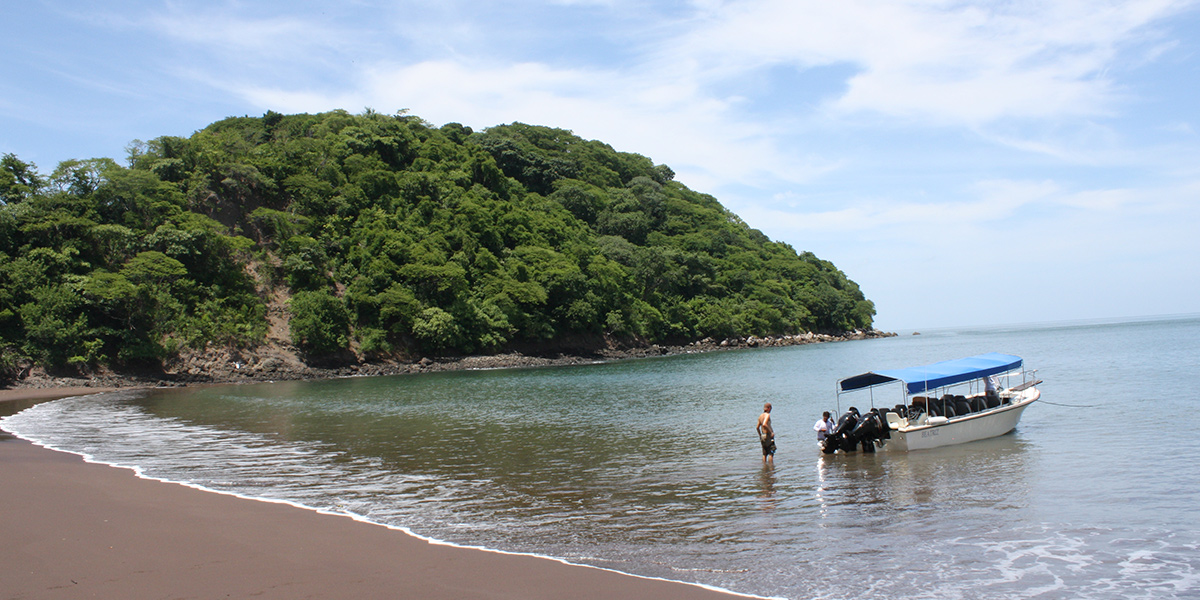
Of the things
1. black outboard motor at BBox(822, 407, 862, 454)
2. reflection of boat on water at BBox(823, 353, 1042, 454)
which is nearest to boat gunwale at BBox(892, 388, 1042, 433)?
reflection of boat on water at BBox(823, 353, 1042, 454)

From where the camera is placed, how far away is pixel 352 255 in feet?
242

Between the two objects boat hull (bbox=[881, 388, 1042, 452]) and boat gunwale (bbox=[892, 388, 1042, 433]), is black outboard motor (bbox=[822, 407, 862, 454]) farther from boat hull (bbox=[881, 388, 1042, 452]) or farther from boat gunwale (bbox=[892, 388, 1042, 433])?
boat gunwale (bbox=[892, 388, 1042, 433])

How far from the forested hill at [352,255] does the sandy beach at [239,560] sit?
47.9 m

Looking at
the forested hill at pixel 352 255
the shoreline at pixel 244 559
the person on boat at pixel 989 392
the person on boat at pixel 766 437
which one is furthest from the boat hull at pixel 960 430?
the forested hill at pixel 352 255

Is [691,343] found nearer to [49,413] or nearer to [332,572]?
[49,413]

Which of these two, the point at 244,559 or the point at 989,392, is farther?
the point at 989,392

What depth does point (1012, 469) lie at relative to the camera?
50.0 ft

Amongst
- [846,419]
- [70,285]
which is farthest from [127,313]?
[846,419]

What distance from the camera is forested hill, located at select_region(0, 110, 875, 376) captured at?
53438mm

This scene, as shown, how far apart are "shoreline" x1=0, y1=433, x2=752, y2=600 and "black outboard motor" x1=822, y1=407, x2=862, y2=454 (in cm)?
1071

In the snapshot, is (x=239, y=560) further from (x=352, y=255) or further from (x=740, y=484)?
(x=352, y=255)

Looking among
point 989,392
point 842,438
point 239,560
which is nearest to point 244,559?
point 239,560

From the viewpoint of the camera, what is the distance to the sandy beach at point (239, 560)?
25.0 ft

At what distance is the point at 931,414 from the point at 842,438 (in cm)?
328
